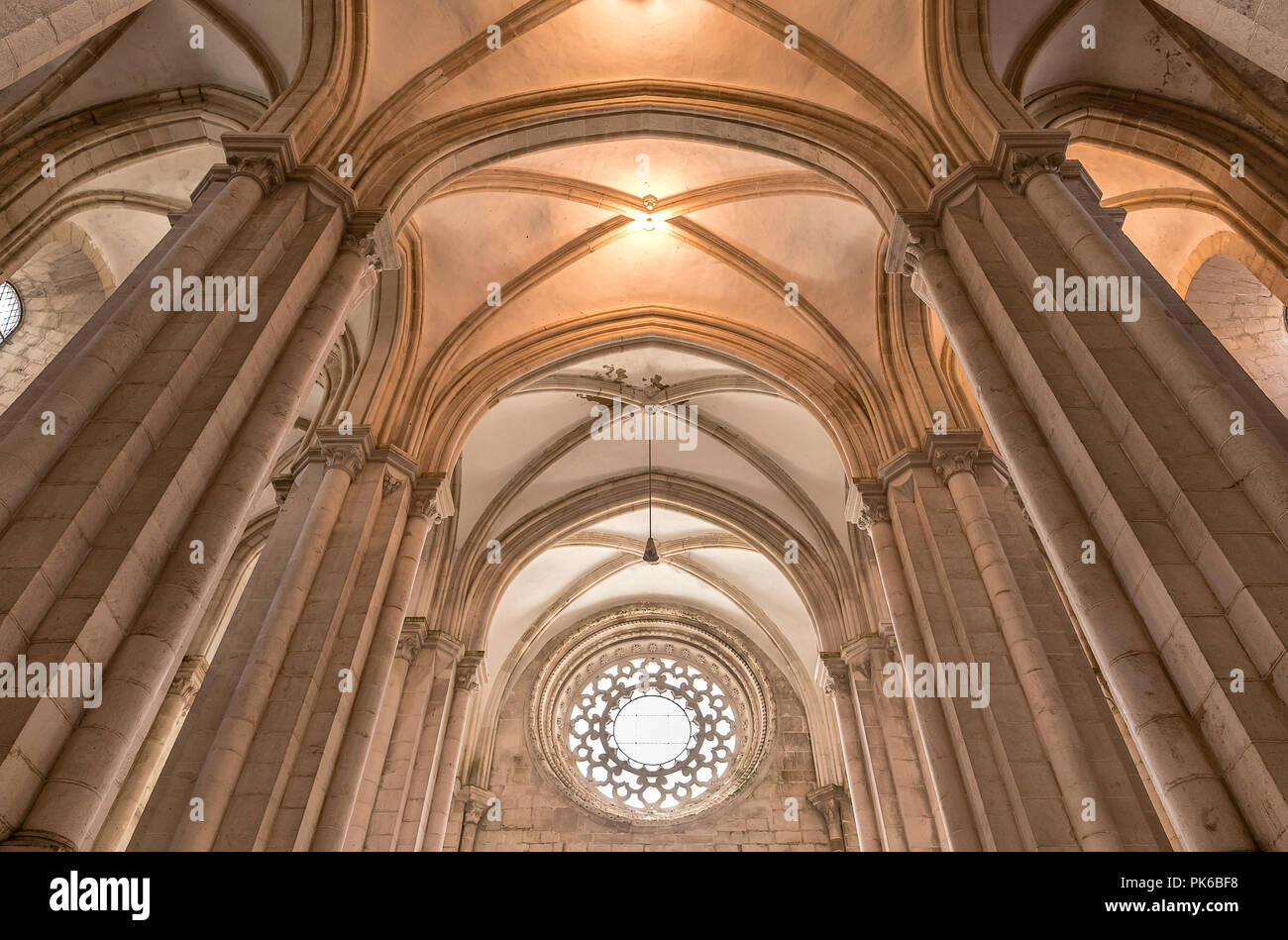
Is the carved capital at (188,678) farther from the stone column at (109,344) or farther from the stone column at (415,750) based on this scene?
the stone column at (109,344)

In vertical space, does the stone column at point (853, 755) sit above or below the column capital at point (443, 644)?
below

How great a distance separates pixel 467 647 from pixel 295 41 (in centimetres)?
907

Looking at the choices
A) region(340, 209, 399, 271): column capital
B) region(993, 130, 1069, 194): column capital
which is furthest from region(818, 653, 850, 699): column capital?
region(340, 209, 399, 271): column capital

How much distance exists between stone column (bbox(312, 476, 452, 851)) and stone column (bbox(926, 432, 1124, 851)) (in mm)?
5594

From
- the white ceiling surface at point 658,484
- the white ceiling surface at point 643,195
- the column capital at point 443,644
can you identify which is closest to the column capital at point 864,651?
the white ceiling surface at point 643,195

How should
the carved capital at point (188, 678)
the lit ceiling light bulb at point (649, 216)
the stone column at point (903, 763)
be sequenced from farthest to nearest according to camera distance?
the carved capital at point (188, 678) → the lit ceiling light bulb at point (649, 216) → the stone column at point (903, 763)

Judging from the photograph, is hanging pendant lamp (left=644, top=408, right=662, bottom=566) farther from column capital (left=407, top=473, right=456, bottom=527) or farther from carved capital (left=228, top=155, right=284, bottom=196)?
carved capital (left=228, top=155, right=284, bottom=196)

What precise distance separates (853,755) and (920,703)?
457cm

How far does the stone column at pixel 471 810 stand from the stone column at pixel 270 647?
8.95 meters

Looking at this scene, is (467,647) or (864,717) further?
(467,647)

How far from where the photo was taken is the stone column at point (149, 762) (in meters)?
10.6
